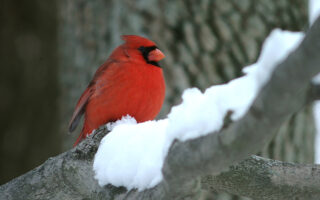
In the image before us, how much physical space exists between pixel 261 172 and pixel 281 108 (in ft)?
2.91

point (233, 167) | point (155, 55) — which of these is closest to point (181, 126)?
point (233, 167)

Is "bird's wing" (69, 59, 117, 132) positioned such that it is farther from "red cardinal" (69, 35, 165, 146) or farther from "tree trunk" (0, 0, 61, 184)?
"tree trunk" (0, 0, 61, 184)

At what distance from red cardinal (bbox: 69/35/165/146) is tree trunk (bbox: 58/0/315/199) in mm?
590

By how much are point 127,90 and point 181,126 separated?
1.31 metres

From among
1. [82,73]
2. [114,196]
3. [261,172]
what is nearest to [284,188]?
[261,172]

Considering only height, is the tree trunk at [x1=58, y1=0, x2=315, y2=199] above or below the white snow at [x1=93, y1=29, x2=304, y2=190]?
above

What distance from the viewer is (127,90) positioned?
238cm

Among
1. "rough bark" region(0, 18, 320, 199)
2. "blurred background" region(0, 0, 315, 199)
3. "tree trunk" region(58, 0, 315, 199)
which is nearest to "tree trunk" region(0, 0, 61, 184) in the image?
"blurred background" region(0, 0, 315, 199)

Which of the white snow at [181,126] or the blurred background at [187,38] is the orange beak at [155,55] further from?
the white snow at [181,126]

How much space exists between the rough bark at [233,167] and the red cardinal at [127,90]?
56cm

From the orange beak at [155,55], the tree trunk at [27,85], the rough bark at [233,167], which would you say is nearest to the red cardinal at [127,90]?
the orange beak at [155,55]

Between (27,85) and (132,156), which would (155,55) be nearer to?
(132,156)

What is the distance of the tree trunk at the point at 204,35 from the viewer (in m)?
3.14

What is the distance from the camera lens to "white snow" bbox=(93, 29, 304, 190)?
2.89ft
